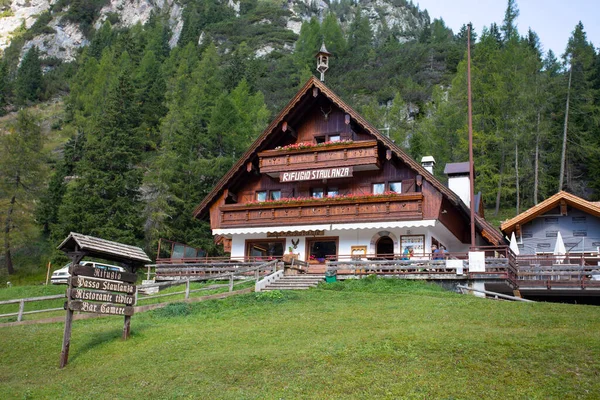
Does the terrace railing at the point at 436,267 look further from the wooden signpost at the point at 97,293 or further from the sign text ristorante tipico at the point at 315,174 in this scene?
the wooden signpost at the point at 97,293

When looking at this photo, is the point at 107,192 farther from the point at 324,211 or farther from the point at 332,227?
the point at 332,227

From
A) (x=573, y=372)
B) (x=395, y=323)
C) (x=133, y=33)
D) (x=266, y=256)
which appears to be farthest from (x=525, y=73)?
(x=133, y=33)

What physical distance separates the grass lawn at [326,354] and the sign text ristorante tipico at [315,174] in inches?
501

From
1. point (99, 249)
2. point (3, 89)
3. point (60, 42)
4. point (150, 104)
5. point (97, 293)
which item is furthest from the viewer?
point (60, 42)

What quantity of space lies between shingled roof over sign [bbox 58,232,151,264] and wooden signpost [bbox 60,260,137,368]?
0.48 meters

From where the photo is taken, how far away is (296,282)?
27.4 metres

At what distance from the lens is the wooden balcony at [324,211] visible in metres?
31.1

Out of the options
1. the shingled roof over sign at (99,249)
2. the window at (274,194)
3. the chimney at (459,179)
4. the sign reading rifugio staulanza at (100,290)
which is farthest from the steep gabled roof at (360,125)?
the sign reading rifugio staulanza at (100,290)

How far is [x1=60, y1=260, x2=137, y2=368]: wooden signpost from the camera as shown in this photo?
16469 millimetres

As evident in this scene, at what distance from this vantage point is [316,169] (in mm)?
33875

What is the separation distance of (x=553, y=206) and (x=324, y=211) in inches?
489

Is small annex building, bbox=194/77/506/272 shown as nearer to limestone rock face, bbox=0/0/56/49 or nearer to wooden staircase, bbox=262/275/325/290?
wooden staircase, bbox=262/275/325/290

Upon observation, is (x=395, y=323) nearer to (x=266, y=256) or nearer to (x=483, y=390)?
(x=483, y=390)

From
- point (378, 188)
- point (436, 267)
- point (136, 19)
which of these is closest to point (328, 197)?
point (378, 188)
